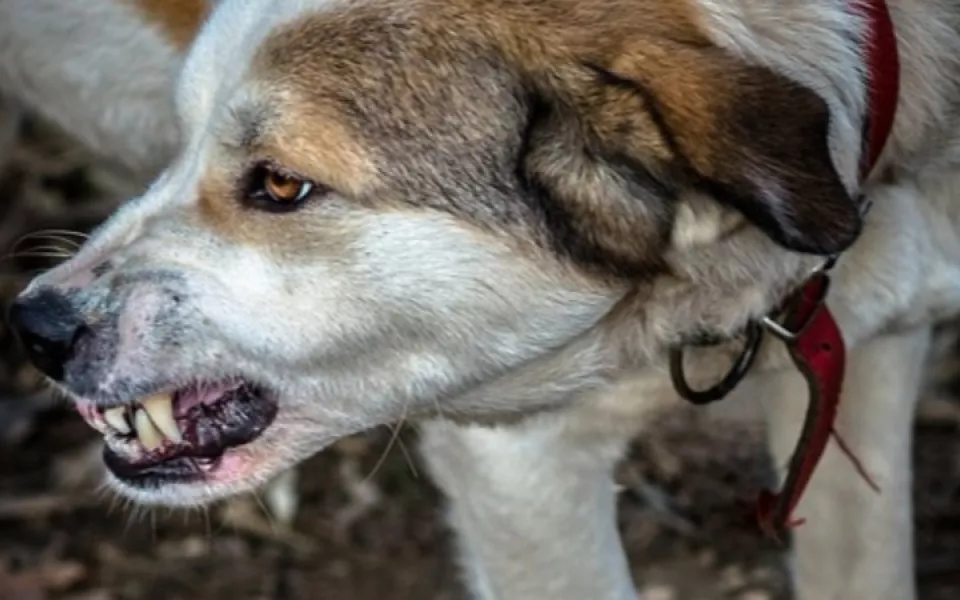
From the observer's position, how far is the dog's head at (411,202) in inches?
88.7

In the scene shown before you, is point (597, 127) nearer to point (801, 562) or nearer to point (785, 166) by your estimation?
point (785, 166)

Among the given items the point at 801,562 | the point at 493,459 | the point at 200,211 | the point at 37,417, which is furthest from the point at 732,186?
the point at 37,417

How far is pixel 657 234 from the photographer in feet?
7.59

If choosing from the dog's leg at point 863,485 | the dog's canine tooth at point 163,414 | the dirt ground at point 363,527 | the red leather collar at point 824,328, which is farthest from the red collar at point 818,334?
the dirt ground at point 363,527

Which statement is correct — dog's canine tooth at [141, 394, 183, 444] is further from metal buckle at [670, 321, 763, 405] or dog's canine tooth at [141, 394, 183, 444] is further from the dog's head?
metal buckle at [670, 321, 763, 405]

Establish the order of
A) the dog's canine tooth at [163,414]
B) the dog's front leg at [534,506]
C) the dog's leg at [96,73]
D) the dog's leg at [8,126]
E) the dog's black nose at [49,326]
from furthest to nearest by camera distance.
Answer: the dog's leg at [8,126] < the dog's leg at [96,73] < the dog's front leg at [534,506] < the dog's canine tooth at [163,414] < the dog's black nose at [49,326]

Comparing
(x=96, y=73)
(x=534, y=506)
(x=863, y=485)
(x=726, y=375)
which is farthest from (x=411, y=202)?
(x=96, y=73)

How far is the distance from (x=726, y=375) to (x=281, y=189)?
2.36 feet

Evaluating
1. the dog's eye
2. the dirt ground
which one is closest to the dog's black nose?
the dog's eye

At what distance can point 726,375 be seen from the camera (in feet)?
8.73

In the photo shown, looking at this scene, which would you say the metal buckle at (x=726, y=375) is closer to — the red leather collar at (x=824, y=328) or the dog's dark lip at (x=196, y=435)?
the red leather collar at (x=824, y=328)

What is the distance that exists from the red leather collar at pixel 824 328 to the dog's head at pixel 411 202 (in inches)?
4.8

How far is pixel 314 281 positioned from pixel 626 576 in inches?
40.8

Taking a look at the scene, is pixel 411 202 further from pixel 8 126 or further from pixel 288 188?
pixel 8 126
